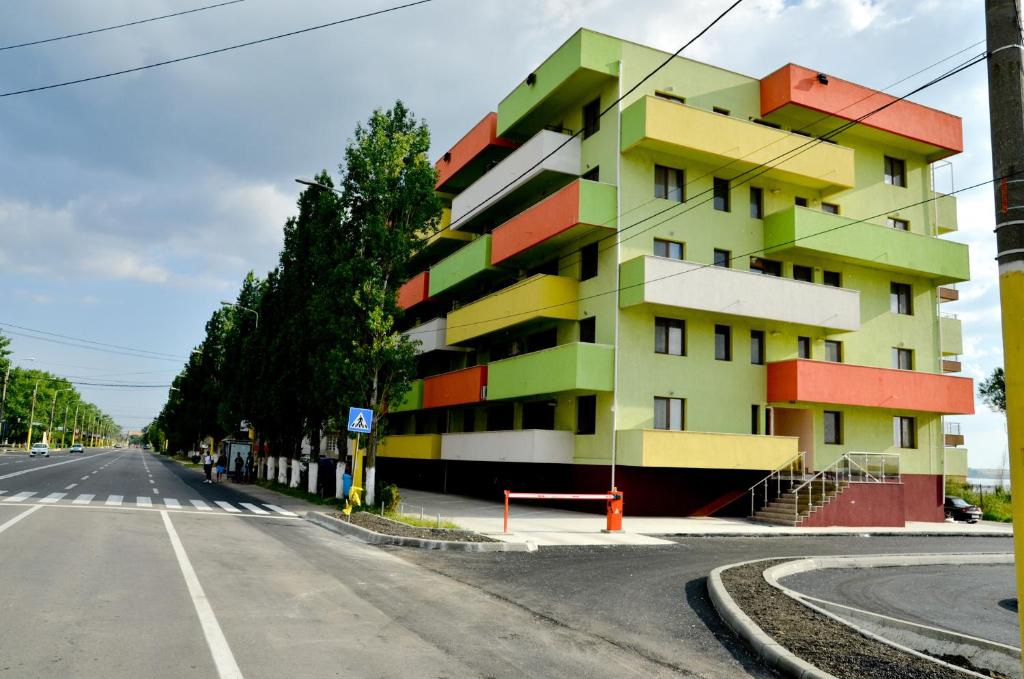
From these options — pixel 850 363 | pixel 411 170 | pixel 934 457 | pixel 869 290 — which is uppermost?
pixel 411 170

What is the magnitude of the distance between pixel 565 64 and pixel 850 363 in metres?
16.0

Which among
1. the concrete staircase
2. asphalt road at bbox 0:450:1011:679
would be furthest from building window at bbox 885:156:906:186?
asphalt road at bbox 0:450:1011:679

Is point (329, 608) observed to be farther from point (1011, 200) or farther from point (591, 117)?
point (591, 117)

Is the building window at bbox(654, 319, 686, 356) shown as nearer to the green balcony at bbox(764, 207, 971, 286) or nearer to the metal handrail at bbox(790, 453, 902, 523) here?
the green balcony at bbox(764, 207, 971, 286)

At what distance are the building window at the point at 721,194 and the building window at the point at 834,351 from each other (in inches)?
273

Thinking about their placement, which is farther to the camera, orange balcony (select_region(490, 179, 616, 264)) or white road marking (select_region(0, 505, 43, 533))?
orange balcony (select_region(490, 179, 616, 264))

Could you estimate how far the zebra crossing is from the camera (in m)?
20.6

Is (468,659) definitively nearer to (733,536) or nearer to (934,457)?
(733,536)

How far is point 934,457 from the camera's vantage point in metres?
31.6

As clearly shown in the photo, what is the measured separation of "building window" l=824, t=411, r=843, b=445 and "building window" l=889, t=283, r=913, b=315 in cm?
594

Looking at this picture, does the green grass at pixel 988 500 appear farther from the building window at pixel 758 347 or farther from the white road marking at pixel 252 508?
the white road marking at pixel 252 508

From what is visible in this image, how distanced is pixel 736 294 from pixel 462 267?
13.0 m

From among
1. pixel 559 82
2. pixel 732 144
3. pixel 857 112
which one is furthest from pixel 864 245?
pixel 559 82

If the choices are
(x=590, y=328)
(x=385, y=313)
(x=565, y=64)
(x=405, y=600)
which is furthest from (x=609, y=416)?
(x=405, y=600)
